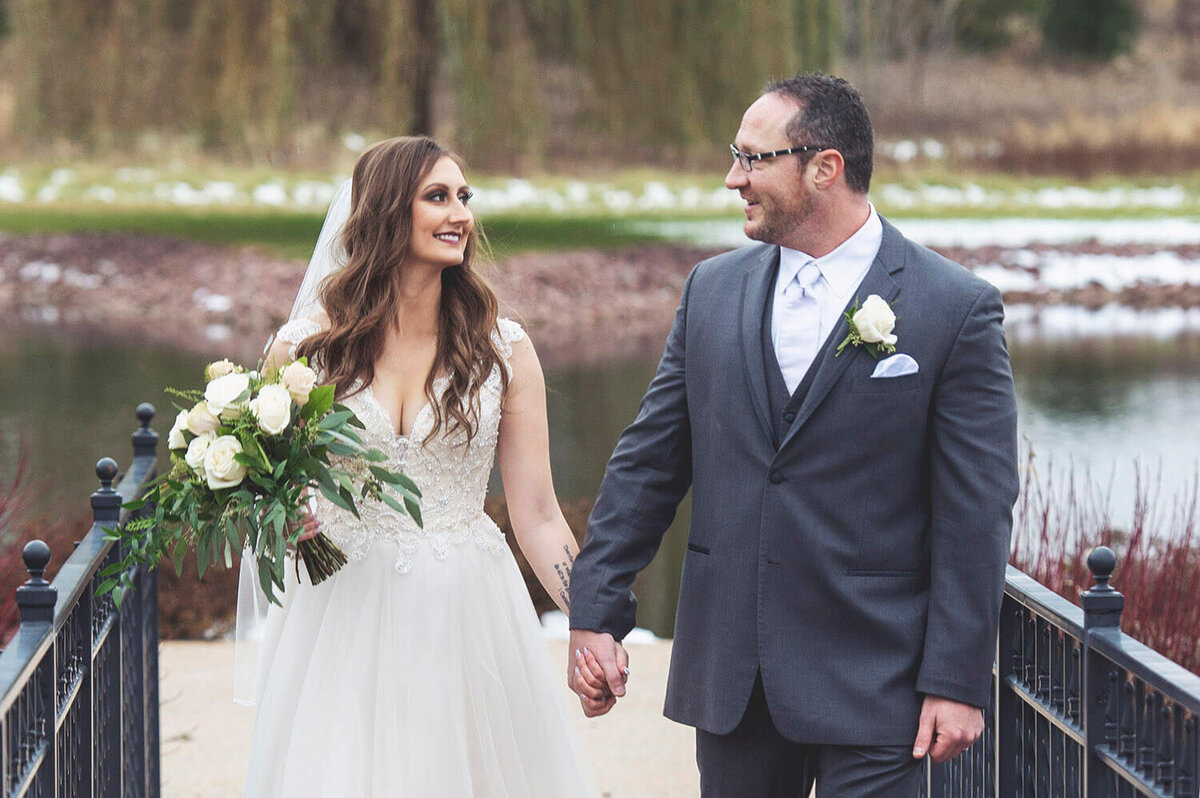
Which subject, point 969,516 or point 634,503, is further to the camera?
point 634,503

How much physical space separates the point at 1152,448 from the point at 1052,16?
2241 cm

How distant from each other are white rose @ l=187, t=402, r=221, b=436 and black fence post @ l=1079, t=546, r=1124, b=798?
1717mm

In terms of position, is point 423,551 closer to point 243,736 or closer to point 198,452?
point 198,452

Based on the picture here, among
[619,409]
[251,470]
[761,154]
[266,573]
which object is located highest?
[761,154]

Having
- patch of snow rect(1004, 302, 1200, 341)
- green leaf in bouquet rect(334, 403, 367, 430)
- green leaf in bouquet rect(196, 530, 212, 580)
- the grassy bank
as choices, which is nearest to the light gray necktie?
green leaf in bouquet rect(334, 403, 367, 430)

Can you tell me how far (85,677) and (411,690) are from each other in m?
0.70

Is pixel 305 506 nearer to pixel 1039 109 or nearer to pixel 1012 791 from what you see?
pixel 1012 791

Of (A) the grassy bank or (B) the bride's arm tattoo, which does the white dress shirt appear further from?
(A) the grassy bank

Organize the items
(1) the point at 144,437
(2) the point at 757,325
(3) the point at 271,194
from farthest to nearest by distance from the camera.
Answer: (3) the point at 271,194 → (1) the point at 144,437 → (2) the point at 757,325

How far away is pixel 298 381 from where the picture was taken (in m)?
3.27

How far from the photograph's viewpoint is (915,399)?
113 inches

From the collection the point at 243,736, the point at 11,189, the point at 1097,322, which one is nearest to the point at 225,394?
the point at 243,736

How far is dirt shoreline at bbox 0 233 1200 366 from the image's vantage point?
666 inches

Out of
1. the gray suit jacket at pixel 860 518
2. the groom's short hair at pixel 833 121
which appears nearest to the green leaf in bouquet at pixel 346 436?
the gray suit jacket at pixel 860 518
